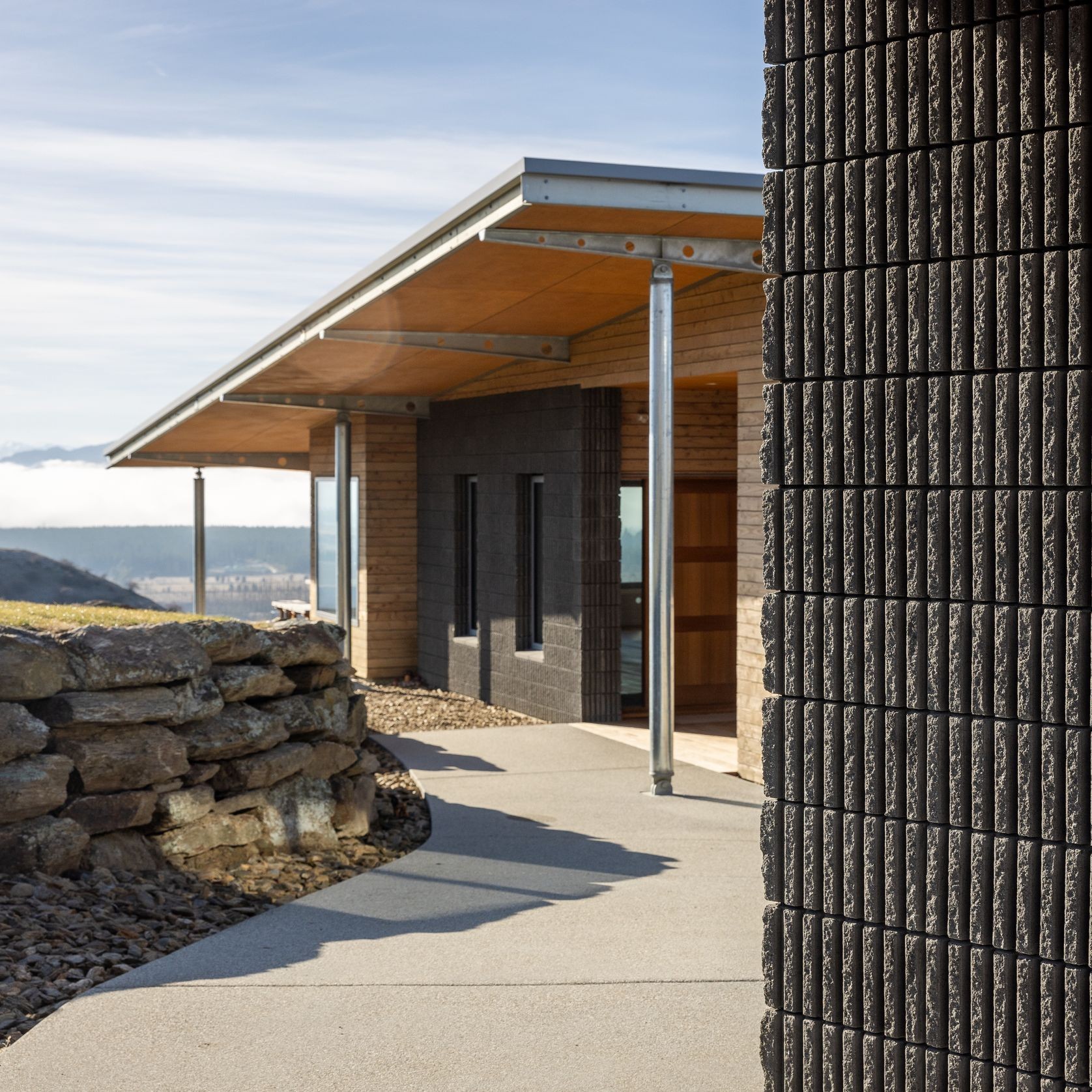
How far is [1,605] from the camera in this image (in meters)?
8.05

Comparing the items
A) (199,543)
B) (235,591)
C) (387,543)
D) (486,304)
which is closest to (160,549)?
(235,591)

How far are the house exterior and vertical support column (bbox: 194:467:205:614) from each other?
331cm

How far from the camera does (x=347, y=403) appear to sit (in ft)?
48.5

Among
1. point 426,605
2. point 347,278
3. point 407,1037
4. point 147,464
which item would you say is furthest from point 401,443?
point 407,1037

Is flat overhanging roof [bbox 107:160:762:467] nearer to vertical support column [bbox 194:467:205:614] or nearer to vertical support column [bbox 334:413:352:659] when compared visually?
vertical support column [bbox 334:413:352:659]

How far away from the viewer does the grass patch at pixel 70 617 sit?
7102mm

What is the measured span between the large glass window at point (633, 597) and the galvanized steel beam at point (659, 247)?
13.2ft

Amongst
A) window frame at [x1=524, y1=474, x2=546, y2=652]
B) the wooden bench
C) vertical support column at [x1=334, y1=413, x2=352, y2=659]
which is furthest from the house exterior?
the wooden bench

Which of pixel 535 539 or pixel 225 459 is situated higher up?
pixel 225 459

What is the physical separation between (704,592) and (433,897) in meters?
7.16

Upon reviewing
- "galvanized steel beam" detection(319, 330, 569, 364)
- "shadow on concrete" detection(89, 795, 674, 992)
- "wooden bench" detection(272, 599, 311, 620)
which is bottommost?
"shadow on concrete" detection(89, 795, 674, 992)

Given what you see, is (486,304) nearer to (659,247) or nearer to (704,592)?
(659,247)

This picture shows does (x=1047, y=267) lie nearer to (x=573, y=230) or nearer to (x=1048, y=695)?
(x=1048, y=695)

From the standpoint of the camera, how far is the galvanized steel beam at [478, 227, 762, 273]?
809 cm
